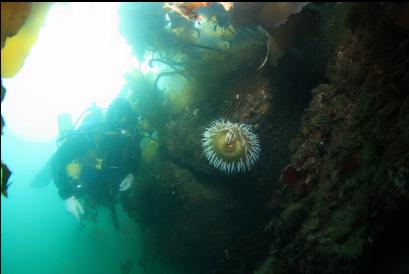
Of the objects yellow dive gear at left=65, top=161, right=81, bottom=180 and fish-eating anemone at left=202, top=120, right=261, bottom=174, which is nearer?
fish-eating anemone at left=202, top=120, right=261, bottom=174

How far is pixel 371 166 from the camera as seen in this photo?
2.92 m

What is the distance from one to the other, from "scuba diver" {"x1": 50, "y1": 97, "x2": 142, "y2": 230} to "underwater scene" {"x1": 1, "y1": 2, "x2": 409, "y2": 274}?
0.03m

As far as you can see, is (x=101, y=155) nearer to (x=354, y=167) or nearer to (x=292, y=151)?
(x=292, y=151)

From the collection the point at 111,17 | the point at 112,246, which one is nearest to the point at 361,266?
the point at 111,17

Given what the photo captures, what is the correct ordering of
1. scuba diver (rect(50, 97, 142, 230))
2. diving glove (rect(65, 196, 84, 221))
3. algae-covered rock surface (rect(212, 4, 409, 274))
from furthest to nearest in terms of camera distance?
diving glove (rect(65, 196, 84, 221)) → scuba diver (rect(50, 97, 142, 230)) → algae-covered rock surface (rect(212, 4, 409, 274))

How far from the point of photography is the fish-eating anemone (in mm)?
4293

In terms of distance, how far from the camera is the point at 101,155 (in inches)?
270

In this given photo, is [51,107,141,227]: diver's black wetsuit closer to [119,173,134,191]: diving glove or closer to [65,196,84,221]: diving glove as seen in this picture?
[119,173,134,191]: diving glove

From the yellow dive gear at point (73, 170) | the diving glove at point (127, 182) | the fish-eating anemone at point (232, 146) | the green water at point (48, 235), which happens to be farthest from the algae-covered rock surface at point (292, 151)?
the green water at point (48, 235)

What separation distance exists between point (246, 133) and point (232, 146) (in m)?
0.26

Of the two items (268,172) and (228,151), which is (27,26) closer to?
(228,151)

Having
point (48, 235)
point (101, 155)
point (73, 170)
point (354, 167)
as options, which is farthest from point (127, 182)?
point (48, 235)

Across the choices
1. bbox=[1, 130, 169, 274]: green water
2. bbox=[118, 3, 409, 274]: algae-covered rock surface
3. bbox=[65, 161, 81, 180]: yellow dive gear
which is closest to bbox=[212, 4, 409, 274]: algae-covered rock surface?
bbox=[118, 3, 409, 274]: algae-covered rock surface

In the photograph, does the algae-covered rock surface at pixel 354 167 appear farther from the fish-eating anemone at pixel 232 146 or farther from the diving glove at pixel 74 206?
the diving glove at pixel 74 206
